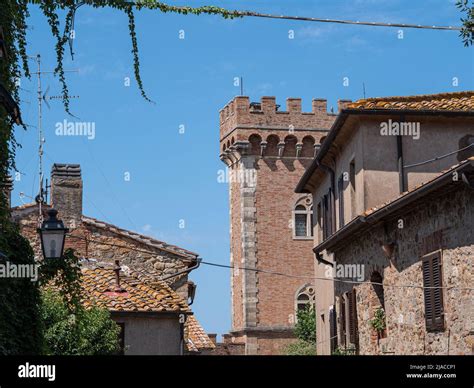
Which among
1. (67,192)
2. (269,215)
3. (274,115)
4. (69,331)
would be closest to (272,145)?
(274,115)

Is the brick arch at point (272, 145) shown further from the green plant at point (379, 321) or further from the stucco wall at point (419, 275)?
the green plant at point (379, 321)

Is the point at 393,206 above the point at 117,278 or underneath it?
above

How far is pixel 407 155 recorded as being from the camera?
20.3 metres

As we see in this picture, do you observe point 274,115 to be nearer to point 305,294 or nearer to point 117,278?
point 305,294

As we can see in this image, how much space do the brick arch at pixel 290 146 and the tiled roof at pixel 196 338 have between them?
764 inches

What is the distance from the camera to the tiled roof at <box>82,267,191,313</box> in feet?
71.9

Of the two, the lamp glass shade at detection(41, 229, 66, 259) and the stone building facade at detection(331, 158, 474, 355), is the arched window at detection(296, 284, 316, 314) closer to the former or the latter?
the stone building facade at detection(331, 158, 474, 355)

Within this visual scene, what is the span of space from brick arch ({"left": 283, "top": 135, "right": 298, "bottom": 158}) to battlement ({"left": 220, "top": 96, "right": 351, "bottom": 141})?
2.03 ft

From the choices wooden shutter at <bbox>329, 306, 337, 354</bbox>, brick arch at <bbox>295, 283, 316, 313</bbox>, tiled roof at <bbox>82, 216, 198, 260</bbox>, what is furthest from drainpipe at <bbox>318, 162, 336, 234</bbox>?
brick arch at <bbox>295, 283, 316, 313</bbox>

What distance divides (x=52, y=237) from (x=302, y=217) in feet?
120

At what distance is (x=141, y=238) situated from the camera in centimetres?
2625
